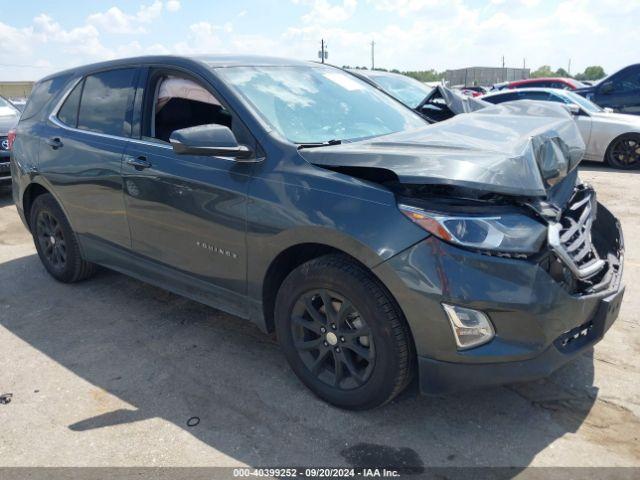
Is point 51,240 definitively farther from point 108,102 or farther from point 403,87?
point 403,87

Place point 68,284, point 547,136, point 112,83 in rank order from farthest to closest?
point 68,284
point 112,83
point 547,136

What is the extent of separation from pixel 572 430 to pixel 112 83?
354cm

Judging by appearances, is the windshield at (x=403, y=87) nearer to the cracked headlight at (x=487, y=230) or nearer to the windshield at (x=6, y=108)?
the windshield at (x=6, y=108)

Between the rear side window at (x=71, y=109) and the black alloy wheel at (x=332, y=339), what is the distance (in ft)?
8.35

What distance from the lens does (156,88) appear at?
3611mm

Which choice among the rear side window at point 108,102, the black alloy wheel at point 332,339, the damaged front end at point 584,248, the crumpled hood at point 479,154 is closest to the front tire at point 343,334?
the black alloy wheel at point 332,339

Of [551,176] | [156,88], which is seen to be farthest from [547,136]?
[156,88]

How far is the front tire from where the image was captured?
253 centimetres

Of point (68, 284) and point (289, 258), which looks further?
point (68, 284)

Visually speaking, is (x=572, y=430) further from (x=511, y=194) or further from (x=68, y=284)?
(x=68, y=284)

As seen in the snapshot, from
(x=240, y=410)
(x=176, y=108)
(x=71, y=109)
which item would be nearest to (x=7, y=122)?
(x=71, y=109)

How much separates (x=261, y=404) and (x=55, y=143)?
269cm

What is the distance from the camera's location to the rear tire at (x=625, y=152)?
941 cm

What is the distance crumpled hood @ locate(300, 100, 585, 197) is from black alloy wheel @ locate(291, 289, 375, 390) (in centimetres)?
68
